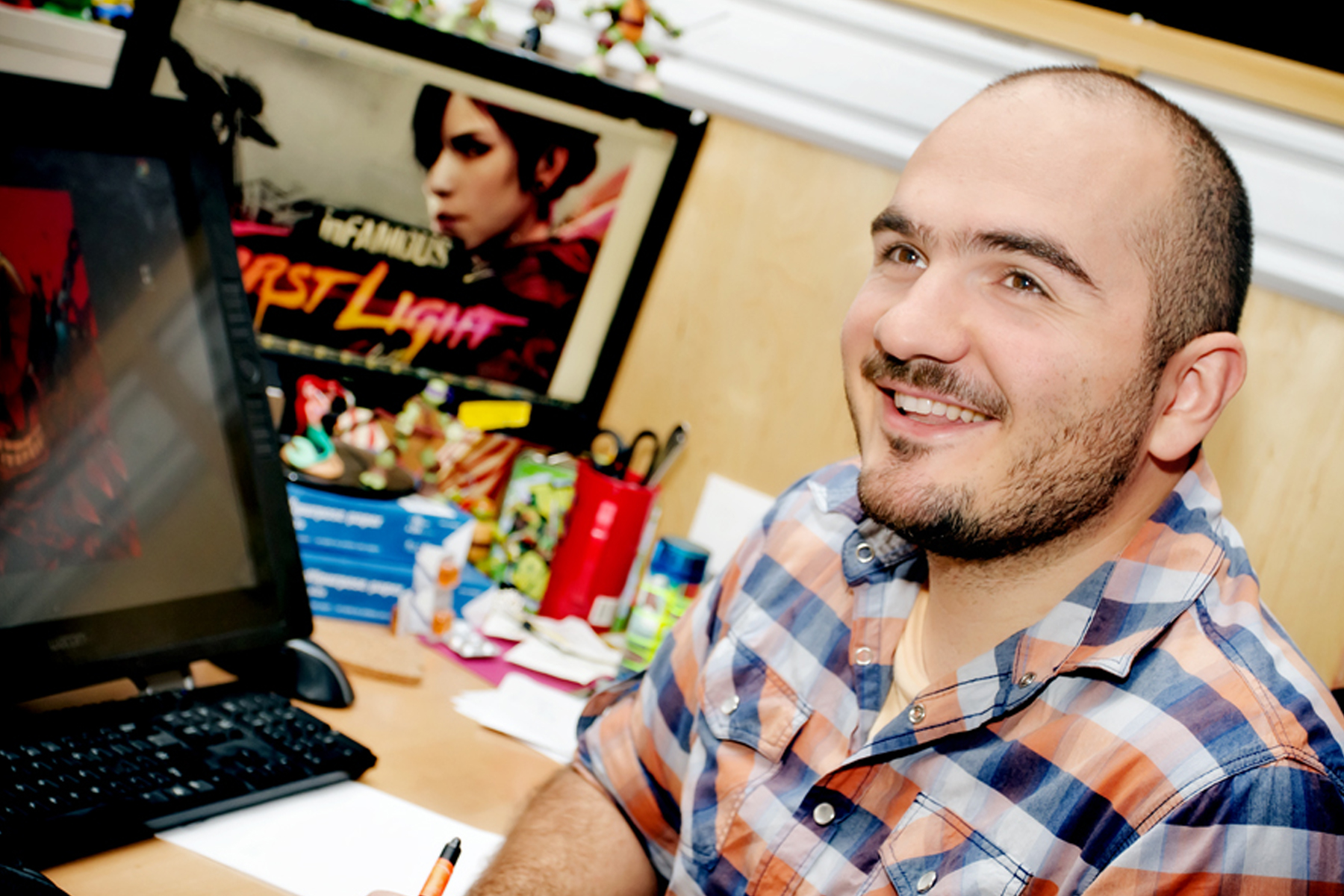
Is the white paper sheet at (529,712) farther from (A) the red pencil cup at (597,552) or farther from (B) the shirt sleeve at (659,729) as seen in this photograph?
(A) the red pencil cup at (597,552)

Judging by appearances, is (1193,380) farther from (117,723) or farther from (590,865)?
(117,723)

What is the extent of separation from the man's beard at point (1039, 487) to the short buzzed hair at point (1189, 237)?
58mm

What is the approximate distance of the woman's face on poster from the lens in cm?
152

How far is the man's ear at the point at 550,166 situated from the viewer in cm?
160

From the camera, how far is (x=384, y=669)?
1.23 meters

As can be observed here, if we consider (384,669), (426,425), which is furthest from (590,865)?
(426,425)

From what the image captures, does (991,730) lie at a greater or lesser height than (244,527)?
greater

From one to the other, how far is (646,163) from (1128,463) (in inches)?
38.9

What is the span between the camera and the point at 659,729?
1.13 m

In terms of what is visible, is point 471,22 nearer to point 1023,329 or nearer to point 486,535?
point 486,535

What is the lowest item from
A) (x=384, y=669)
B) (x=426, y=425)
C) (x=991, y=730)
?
(x=384, y=669)

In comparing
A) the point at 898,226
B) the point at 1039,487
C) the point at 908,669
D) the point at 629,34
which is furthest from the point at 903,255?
the point at 629,34

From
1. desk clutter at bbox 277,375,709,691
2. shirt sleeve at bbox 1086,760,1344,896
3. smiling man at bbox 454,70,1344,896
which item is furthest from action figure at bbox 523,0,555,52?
shirt sleeve at bbox 1086,760,1344,896

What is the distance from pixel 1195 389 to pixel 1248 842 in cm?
38
